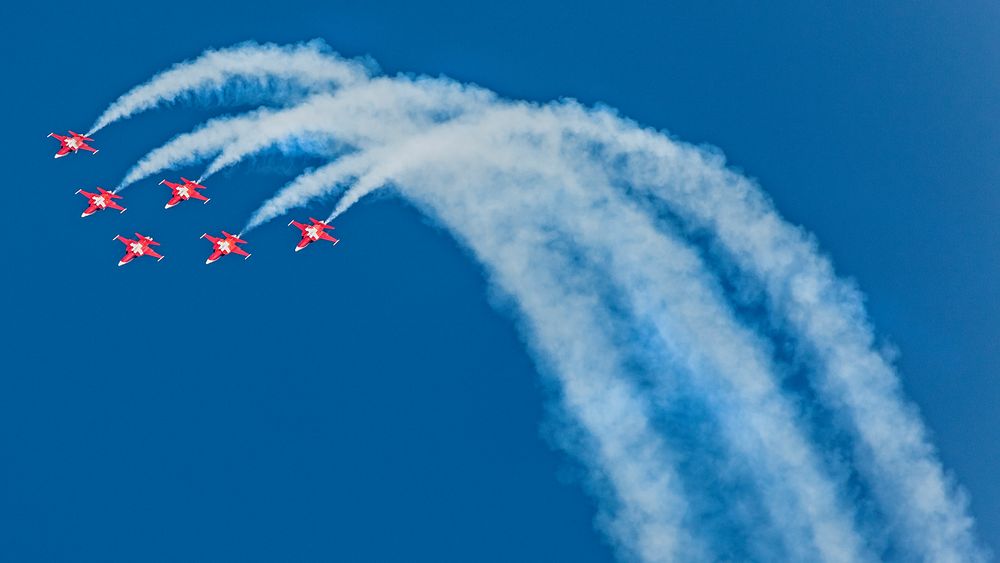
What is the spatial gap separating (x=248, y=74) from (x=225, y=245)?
29.3 feet

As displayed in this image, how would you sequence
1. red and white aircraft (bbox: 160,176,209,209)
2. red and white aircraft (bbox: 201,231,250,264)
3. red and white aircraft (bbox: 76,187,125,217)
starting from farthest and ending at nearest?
red and white aircraft (bbox: 76,187,125,217) < red and white aircraft (bbox: 201,231,250,264) < red and white aircraft (bbox: 160,176,209,209)

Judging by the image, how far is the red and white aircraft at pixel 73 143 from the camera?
179ft

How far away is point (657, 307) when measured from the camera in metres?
53.8

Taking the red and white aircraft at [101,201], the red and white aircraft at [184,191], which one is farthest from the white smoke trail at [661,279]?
the red and white aircraft at [101,201]

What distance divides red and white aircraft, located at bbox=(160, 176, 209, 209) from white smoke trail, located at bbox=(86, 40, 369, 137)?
4516mm

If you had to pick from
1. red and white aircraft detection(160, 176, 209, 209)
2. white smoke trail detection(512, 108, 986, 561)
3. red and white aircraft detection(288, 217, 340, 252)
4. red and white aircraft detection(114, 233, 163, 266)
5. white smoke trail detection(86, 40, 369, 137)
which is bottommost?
red and white aircraft detection(114, 233, 163, 266)

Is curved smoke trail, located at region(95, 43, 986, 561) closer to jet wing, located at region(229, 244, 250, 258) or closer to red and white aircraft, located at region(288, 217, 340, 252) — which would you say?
jet wing, located at region(229, 244, 250, 258)

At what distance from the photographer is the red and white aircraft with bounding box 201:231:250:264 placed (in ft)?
177

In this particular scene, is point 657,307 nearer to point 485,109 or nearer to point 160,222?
point 485,109

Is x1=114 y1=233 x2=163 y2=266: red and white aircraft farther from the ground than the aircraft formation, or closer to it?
closer to it

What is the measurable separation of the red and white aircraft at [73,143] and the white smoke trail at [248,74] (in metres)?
0.63

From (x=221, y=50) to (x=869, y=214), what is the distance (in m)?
35.5

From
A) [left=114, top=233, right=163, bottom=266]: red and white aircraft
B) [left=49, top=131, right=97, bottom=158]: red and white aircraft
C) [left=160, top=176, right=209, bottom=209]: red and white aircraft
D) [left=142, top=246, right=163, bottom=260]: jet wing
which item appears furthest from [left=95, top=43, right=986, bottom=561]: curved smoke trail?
[left=142, top=246, right=163, bottom=260]: jet wing

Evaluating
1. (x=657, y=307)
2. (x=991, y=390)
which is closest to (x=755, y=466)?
(x=657, y=307)
